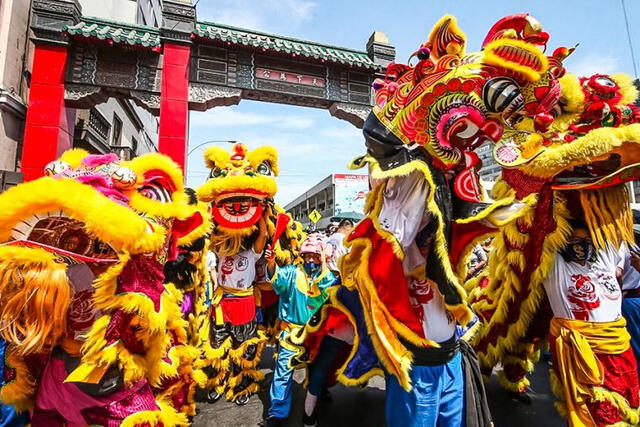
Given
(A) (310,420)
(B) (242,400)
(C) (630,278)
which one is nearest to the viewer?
(A) (310,420)

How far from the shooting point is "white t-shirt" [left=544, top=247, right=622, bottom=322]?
189cm

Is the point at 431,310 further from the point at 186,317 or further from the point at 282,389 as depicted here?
the point at 186,317

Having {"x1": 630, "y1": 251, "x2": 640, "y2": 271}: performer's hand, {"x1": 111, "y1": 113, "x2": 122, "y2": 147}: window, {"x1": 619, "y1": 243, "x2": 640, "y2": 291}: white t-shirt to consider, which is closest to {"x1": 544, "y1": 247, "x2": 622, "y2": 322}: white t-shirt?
{"x1": 630, "y1": 251, "x2": 640, "y2": 271}: performer's hand

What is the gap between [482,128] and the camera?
A: 1.42 m

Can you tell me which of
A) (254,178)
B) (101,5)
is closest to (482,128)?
(254,178)

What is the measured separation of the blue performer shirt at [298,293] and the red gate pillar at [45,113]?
576 centimetres

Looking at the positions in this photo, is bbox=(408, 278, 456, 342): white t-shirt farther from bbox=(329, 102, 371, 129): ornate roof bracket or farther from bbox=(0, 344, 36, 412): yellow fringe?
bbox=(329, 102, 371, 129): ornate roof bracket

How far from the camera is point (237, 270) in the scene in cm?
308

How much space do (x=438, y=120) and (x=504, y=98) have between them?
24 cm

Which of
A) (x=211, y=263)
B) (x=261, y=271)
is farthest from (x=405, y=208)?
(x=211, y=263)

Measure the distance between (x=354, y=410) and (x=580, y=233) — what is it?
6.22 feet

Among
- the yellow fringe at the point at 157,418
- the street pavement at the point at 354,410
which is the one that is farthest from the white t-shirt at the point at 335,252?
the yellow fringe at the point at 157,418

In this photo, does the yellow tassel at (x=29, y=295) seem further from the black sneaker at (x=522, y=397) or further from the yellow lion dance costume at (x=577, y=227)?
the black sneaker at (x=522, y=397)

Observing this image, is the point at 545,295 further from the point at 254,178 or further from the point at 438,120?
the point at 254,178
